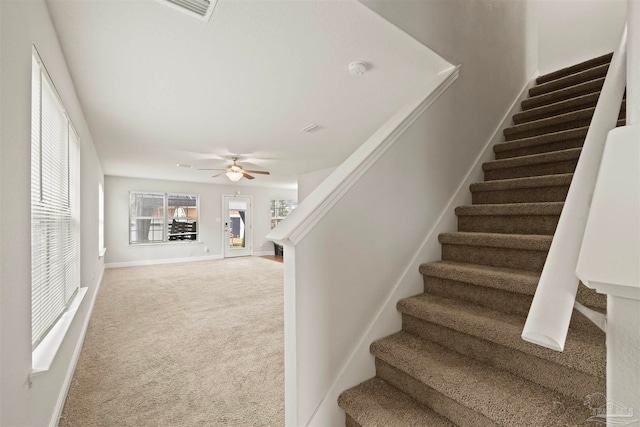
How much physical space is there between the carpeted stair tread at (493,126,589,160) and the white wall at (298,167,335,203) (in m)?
4.26

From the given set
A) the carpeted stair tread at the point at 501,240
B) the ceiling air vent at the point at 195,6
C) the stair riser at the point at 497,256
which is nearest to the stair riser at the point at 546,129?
the carpeted stair tread at the point at 501,240

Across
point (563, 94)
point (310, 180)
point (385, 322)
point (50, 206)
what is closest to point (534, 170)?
point (563, 94)

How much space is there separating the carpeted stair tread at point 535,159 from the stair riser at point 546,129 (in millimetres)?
491

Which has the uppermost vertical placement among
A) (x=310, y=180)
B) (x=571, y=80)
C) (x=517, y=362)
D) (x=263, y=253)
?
(x=571, y=80)

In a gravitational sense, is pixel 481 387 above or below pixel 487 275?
below

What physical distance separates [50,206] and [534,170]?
3.38 m

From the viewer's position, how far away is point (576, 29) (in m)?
4.04

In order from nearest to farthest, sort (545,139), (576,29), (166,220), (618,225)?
(618,225), (545,139), (576,29), (166,220)

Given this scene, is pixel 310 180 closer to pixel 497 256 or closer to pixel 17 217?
pixel 497 256

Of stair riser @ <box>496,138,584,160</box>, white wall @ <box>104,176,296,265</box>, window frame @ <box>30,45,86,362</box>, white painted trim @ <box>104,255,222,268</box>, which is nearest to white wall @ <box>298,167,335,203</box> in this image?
white wall @ <box>104,176,296,265</box>

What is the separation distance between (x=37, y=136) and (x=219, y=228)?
758cm

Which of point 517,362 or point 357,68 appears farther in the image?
point 357,68

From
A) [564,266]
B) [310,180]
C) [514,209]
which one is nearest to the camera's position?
[564,266]

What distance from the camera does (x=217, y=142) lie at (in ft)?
14.0
